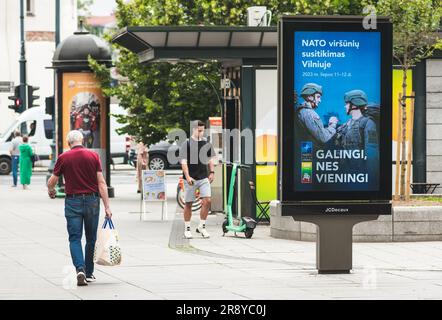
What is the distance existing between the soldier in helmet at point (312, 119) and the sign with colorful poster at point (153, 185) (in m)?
9.24

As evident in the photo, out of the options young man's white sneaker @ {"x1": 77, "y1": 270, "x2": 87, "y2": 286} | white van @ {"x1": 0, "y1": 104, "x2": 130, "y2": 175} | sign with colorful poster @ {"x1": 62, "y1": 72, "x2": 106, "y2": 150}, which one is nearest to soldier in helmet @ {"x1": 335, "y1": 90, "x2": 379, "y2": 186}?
young man's white sneaker @ {"x1": 77, "y1": 270, "x2": 87, "y2": 286}

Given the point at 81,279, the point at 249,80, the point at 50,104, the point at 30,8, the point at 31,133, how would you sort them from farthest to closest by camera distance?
the point at 30,8 < the point at 31,133 < the point at 50,104 < the point at 249,80 < the point at 81,279

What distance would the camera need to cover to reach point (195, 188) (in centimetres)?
1897

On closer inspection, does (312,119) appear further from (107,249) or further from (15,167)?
(15,167)

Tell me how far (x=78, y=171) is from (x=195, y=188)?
5804 millimetres

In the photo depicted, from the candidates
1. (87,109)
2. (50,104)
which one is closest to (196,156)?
(87,109)

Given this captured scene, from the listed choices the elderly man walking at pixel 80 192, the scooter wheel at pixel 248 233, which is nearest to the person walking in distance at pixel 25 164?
the scooter wheel at pixel 248 233

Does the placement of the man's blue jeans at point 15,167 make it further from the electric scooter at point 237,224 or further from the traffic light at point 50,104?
the electric scooter at point 237,224

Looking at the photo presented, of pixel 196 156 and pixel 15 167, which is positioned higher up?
pixel 196 156

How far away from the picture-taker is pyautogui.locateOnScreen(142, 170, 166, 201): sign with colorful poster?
22.8 meters

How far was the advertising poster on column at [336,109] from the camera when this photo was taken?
13.8 meters

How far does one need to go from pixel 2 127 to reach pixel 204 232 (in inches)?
1797

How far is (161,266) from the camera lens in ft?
49.1

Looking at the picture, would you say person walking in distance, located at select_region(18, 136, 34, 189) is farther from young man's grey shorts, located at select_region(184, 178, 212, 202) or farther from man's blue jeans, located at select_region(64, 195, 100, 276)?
man's blue jeans, located at select_region(64, 195, 100, 276)
